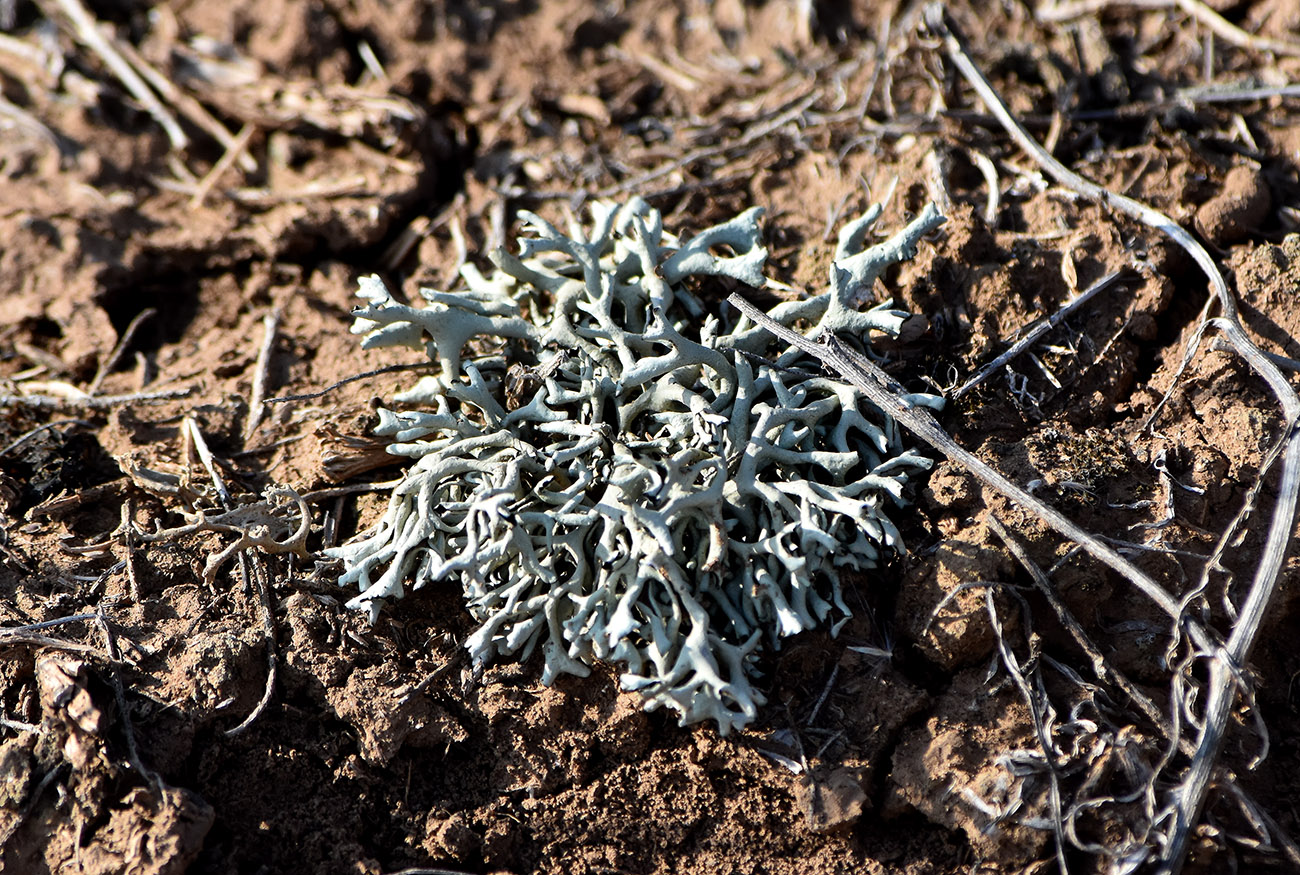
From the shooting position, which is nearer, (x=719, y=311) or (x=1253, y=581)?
(x=1253, y=581)

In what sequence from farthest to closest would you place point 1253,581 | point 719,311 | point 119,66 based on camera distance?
point 119,66
point 719,311
point 1253,581

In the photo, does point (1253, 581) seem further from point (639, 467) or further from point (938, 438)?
point (639, 467)

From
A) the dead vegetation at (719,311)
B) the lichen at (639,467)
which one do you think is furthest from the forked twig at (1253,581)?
the lichen at (639,467)

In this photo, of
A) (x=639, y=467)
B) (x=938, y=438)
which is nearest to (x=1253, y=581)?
(x=938, y=438)

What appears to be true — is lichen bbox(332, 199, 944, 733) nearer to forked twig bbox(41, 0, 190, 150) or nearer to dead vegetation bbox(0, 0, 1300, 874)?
dead vegetation bbox(0, 0, 1300, 874)

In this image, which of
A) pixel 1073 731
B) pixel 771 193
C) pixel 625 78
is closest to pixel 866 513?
pixel 1073 731

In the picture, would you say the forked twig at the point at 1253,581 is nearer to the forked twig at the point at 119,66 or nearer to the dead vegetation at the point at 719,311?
the dead vegetation at the point at 719,311

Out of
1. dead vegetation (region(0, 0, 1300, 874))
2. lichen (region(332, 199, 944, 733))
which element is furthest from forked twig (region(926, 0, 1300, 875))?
lichen (region(332, 199, 944, 733))
